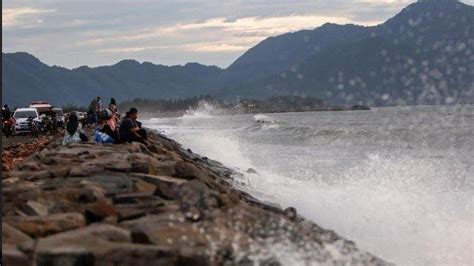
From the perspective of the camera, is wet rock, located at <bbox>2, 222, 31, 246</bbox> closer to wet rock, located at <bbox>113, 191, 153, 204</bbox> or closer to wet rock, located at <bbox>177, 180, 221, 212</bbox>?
wet rock, located at <bbox>113, 191, 153, 204</bbox>

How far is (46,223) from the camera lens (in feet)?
24.3

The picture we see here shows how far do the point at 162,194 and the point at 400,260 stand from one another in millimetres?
4190

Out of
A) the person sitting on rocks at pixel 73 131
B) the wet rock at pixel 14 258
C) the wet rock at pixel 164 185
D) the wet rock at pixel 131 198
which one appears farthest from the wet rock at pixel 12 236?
the person sitting on rocks at pixel 73 131

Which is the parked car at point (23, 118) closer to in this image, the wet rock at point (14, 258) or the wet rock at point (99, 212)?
the wet rock at point (99, 212)

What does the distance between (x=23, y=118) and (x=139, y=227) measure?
33.8 metres

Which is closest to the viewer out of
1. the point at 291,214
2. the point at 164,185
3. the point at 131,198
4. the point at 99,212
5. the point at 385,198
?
the point at 99,212

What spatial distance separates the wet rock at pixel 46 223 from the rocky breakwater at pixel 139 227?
0.01 metres

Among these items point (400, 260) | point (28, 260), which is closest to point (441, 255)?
point (400, 260)

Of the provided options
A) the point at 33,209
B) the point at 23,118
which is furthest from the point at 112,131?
the point at 23,118

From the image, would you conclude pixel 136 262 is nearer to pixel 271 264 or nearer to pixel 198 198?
pixel 271 264

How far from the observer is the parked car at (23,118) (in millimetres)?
37938

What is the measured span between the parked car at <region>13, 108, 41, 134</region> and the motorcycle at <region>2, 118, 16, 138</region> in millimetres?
698

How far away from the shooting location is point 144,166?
35.3 ft

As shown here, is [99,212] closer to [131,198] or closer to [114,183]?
[131,198]
